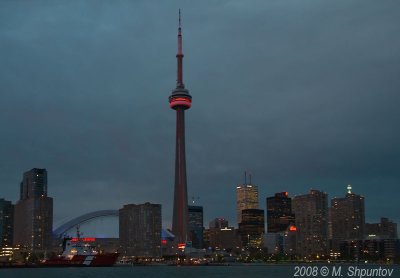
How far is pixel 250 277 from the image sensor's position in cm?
19025

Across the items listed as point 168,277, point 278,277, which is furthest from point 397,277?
point 168,277

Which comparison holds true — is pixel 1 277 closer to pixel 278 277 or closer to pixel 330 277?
pixel 278 277

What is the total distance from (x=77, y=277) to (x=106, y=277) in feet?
29.0

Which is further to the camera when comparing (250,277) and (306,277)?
(250,277)

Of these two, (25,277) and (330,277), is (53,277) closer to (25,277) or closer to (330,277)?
(25,277)

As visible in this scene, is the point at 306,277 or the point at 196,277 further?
the point at 196,277

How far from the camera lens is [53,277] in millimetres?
181125

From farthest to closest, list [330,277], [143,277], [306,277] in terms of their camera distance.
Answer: [143,277]
[330,277]
[306,277]

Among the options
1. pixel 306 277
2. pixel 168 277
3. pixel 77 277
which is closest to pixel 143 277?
pixel 168 277

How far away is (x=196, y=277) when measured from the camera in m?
192

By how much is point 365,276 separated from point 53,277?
93200mm

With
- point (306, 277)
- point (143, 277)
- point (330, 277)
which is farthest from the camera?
point (143, 277)

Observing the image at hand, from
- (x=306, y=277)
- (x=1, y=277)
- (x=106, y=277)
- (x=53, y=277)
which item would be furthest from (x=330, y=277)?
(x=1, y=277)

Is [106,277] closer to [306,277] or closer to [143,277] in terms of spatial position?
[143,277]
